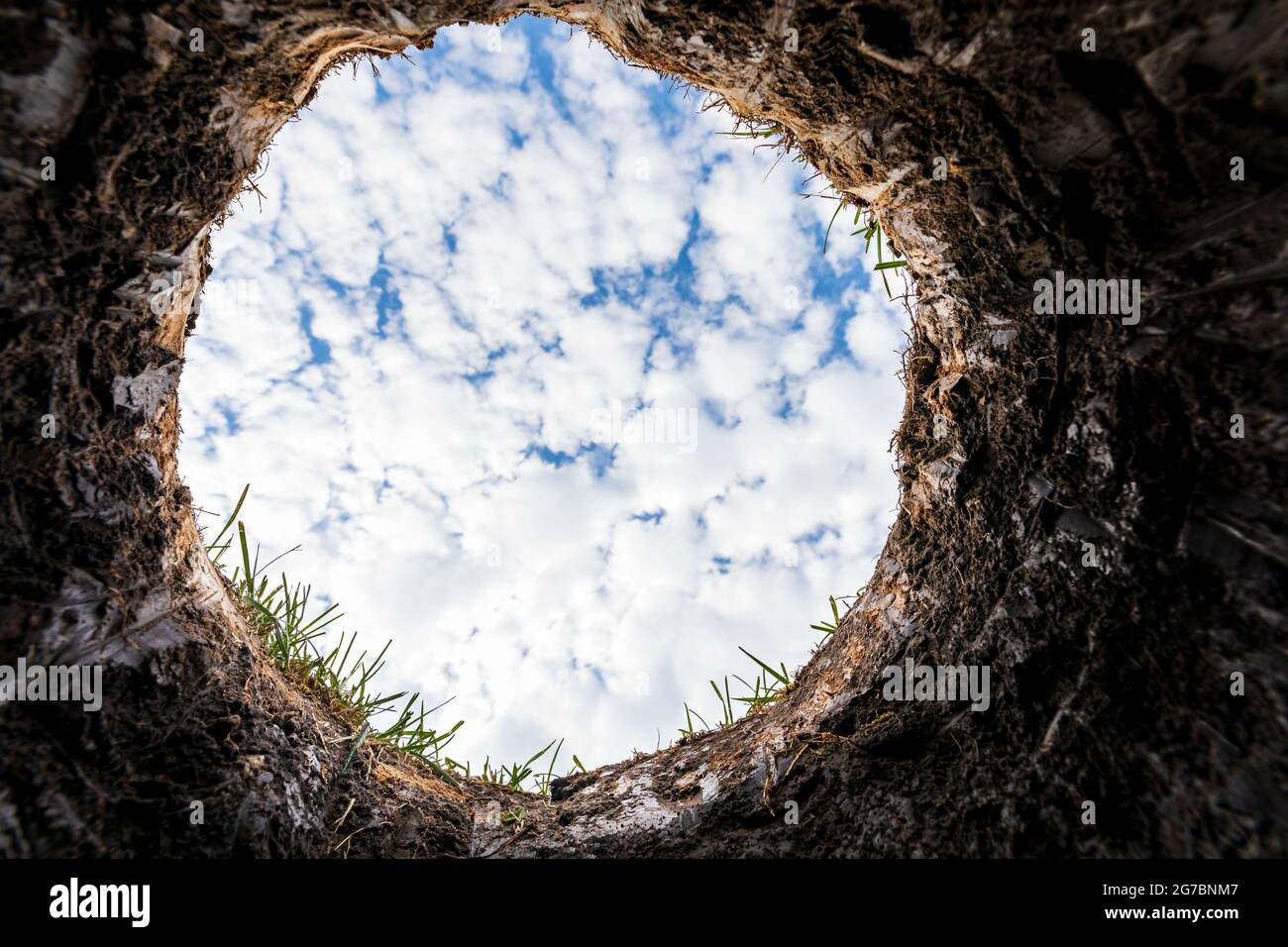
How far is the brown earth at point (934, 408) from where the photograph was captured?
126 cm

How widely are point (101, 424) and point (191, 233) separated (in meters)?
0.59

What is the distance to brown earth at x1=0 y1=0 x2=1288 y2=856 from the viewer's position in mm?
1263

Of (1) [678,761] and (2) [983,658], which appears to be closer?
(2) [983,658]

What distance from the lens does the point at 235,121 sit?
5.50ft

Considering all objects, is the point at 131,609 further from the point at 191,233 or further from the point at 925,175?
the point at 925,175

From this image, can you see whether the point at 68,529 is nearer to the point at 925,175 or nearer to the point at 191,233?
the point at 191,233

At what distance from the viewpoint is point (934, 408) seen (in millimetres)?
2148
